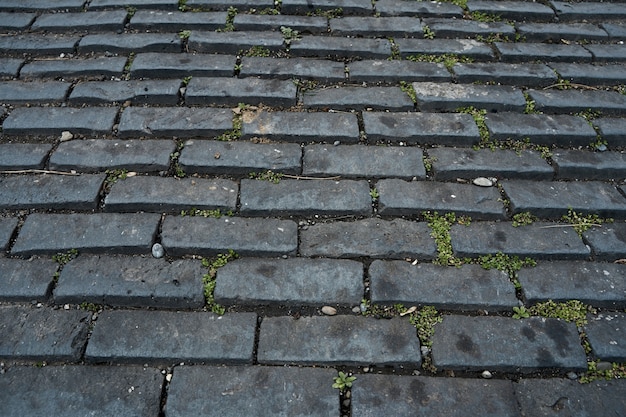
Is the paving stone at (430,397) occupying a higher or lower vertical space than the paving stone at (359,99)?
lower

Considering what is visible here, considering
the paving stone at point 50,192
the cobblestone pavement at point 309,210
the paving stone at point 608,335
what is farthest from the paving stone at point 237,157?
the paving stone at point 608,335

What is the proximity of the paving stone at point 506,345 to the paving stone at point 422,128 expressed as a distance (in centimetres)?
91

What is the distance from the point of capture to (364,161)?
99.6 inches

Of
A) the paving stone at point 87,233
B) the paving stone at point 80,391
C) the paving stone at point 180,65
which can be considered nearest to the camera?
the paving stone at point 80,391

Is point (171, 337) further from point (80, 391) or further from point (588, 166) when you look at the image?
point (588, 166)

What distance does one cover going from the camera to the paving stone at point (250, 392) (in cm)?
183

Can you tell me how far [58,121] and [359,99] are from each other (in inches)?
56.4

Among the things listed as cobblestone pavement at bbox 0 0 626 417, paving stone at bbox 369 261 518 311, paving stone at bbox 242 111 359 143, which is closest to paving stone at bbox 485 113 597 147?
cobblestone pavement at bbox 0 0 626 417

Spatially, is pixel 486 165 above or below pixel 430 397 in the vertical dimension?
above

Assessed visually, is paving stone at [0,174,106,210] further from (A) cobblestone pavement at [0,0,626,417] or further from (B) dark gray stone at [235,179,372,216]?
(B) dark gray stone at [235,179,372,216]

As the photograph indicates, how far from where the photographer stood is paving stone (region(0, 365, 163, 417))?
71.7 inches

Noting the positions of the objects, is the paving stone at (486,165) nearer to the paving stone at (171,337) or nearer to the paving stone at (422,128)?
the paving stone at (422,128)

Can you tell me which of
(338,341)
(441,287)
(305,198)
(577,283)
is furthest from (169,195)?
(577,283)

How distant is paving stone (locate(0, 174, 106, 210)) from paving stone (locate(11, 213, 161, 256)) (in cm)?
5
